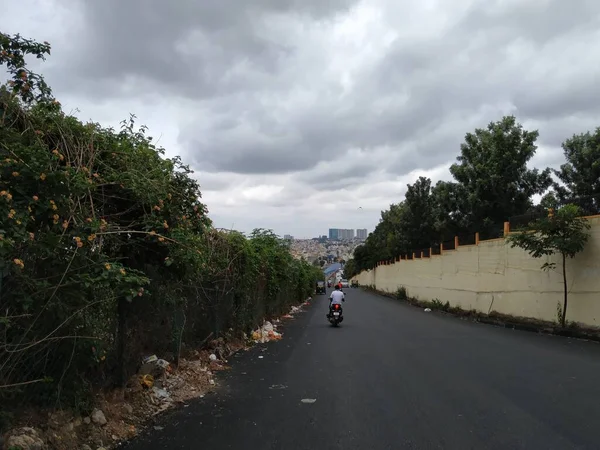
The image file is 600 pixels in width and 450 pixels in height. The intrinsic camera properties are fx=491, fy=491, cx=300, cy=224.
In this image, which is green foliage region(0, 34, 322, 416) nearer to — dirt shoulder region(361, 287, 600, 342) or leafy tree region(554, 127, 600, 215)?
dirt shoulder region(361, 287, 600, 342)

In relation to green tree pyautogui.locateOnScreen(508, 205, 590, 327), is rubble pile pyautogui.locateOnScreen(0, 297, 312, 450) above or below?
below

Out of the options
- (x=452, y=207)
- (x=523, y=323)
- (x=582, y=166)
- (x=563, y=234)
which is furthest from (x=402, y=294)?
(x=563, y=234)

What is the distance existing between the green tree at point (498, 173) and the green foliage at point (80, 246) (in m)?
21.3

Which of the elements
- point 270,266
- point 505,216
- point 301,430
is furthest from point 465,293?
point 301,430

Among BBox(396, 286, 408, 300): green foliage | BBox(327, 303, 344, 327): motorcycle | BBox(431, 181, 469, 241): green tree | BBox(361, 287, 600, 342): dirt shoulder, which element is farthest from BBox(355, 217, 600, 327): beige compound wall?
BBox(396, 286, 408, 300): green foliage

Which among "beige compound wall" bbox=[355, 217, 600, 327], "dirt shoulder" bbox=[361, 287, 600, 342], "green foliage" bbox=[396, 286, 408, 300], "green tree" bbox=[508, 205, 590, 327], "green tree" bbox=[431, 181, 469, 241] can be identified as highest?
"green tree" bbox=[431, 181, 469, 241]

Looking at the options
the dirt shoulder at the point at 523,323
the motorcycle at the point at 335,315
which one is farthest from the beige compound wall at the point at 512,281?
the motorcycle at the point at 335,315

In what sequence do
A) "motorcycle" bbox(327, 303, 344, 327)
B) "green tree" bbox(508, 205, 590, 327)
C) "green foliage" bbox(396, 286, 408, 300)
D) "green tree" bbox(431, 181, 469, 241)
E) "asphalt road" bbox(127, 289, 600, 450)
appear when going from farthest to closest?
1. "green foliage" bbox(396, 286, 408, 300)
2. "green tree" bbox(431, 181, 469, 241)
3. "motorcycle" bbox(327, 303, 344, 327)
4. "green tree" bbox(508, 205, 590, 327)
5. "asphalt road" bbox(127, 289, 600, 450)

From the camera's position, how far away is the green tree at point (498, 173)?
26016mm

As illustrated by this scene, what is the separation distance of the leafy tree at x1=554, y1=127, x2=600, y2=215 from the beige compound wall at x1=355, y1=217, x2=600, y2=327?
15.4ft

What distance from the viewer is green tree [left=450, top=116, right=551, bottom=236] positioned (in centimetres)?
2602

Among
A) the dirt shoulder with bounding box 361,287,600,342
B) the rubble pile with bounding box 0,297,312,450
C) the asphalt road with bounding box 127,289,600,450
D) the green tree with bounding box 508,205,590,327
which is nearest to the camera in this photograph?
the rubble pile with bounding box 0,297,312,450

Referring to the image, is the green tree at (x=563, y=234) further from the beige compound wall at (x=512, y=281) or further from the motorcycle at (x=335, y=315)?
the motorcycle at (x=335, y=315)

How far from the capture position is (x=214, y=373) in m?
9.54
